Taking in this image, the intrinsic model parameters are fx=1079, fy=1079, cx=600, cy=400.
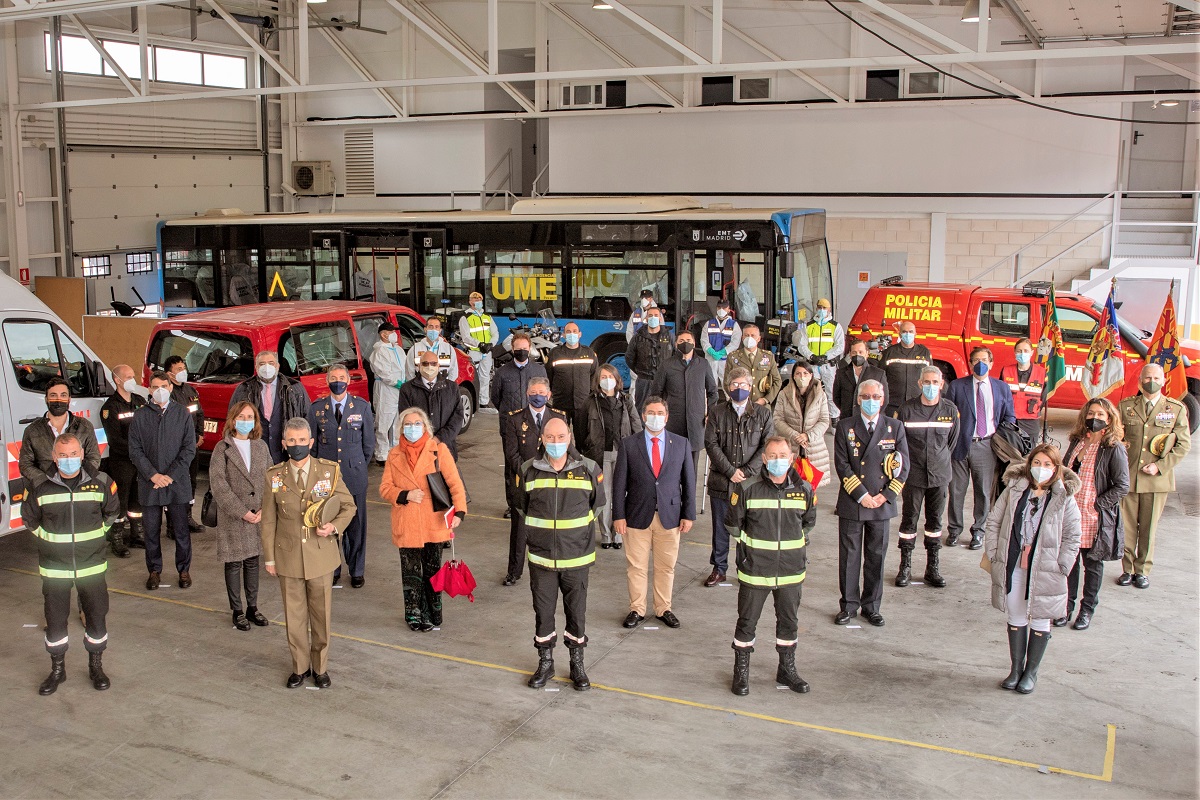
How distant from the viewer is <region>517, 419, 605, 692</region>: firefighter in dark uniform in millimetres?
6574

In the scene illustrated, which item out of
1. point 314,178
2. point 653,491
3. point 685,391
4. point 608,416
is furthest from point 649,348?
point 314,178

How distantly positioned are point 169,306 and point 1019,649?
53.1 ft

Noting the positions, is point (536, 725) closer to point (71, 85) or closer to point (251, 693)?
point (251, 693)

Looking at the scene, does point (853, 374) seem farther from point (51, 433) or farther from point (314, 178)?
point (314, 178)

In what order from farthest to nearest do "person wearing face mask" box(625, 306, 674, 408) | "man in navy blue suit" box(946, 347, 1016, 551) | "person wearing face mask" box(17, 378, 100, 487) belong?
"person wearing face mask" box(625, 306, 674, 408)
"man in navy blue suit" box(946, 347, 1016, 551)
"person wearing face mask" box(17, 378, 100, 487)

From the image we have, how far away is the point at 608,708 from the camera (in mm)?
6516

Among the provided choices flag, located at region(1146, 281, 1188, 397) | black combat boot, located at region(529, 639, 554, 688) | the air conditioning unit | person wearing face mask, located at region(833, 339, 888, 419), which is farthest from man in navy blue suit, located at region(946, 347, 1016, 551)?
the air conditioning unit

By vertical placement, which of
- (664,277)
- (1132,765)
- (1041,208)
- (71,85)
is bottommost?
(1132,765)

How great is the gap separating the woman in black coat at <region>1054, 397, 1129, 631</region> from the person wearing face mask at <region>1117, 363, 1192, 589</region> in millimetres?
839

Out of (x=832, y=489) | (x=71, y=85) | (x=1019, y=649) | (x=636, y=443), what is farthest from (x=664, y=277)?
(x=71, y=85)

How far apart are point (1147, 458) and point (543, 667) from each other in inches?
196

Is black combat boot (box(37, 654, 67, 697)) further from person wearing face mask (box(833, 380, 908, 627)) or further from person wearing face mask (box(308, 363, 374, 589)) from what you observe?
person wearing face mask (box(833, 380, 908, 627))

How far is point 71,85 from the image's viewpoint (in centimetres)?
2016

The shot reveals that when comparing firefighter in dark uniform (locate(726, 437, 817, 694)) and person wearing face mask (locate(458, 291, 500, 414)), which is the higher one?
person wearing face mask (locate(458, 291, 500, 414))
